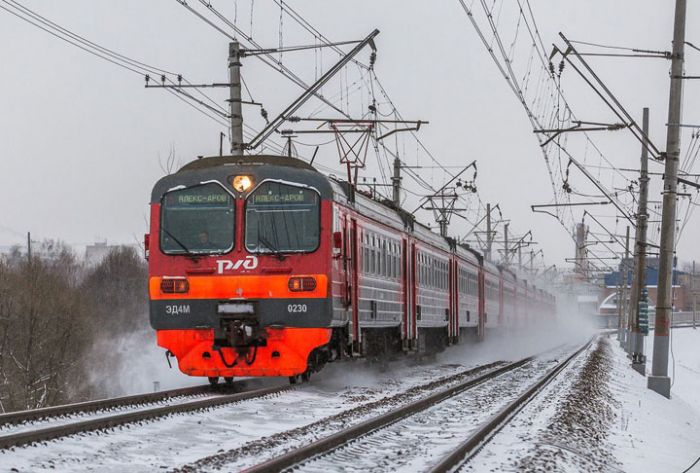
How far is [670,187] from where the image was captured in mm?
21859

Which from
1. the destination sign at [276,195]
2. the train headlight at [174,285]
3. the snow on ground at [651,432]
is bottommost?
the snow on ground at [651,432]

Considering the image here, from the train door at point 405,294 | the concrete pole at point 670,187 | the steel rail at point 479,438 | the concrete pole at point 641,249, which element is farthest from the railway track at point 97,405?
the concrete pole at point 641,249

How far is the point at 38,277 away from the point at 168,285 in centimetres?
4185

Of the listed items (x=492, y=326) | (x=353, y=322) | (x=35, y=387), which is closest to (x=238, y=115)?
(x=353, y=322)

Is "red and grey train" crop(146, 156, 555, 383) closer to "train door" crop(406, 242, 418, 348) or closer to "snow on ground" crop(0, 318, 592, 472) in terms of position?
"snow on ground" crop(0, 318, 592, 472)

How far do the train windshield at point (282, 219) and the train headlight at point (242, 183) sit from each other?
0.13 metres

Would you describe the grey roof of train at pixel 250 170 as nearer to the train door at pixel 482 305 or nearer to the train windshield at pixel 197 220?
the train windshield at pixel 197 220

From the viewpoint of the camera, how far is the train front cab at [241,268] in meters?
15.5

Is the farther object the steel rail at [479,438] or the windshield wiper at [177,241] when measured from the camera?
the windshield wiper at [177,241]

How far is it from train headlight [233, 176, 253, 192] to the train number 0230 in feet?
6.19

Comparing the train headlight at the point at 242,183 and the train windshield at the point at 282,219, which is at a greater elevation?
the train headlight at the point at 242,183

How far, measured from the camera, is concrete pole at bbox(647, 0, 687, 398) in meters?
21.8

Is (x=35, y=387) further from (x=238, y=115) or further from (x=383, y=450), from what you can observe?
(x=383, y=450)

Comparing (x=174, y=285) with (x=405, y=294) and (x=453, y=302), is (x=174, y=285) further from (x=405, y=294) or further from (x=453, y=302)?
(x=453, y=302)
